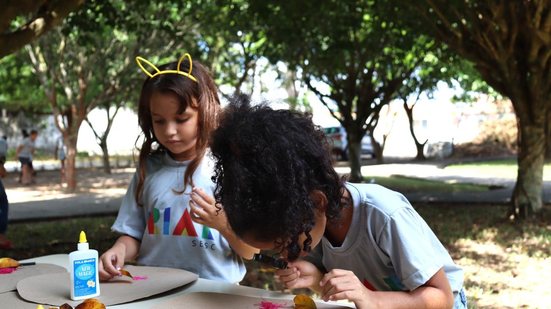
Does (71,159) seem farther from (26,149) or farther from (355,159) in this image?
(355,159)

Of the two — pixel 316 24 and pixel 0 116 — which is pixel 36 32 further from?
pixel 0 116

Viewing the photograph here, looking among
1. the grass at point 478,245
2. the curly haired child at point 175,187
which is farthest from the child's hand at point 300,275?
the grass at point 478,245

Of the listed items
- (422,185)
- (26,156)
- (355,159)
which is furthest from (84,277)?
(26,156)

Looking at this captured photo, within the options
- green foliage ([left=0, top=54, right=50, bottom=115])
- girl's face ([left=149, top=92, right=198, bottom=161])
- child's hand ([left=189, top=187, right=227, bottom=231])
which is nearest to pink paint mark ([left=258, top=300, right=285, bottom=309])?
child's hand ([left=189, top=187, right=227, bottom=231])

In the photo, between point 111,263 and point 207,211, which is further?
point 111,263

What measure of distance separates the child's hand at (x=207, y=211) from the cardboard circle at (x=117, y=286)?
26 cm

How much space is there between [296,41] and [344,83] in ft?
12.9

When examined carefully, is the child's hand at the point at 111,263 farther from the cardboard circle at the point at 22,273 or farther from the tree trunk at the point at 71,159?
the tree trunk at the point at 71,159

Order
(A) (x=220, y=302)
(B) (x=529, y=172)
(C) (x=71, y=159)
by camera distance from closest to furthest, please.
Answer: (A) (x=220, y=302) < (B) (x=529, y=172) < (C) (x=71, y=159)

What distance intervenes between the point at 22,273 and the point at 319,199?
1449mm

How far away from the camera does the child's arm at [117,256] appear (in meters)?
2.11

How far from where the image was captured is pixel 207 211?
191cm

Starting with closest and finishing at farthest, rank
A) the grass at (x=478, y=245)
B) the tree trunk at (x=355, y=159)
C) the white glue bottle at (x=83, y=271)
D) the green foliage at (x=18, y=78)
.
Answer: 1. the white glue bottle at (x=83, y=271)
2. the grass at (x=478, y=245)
3. the tree trunk at (x=355, y=159)
4. the green foliage at (x=18, y=78)

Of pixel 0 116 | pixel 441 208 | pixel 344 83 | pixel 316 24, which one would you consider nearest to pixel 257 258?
pixel 441 208
